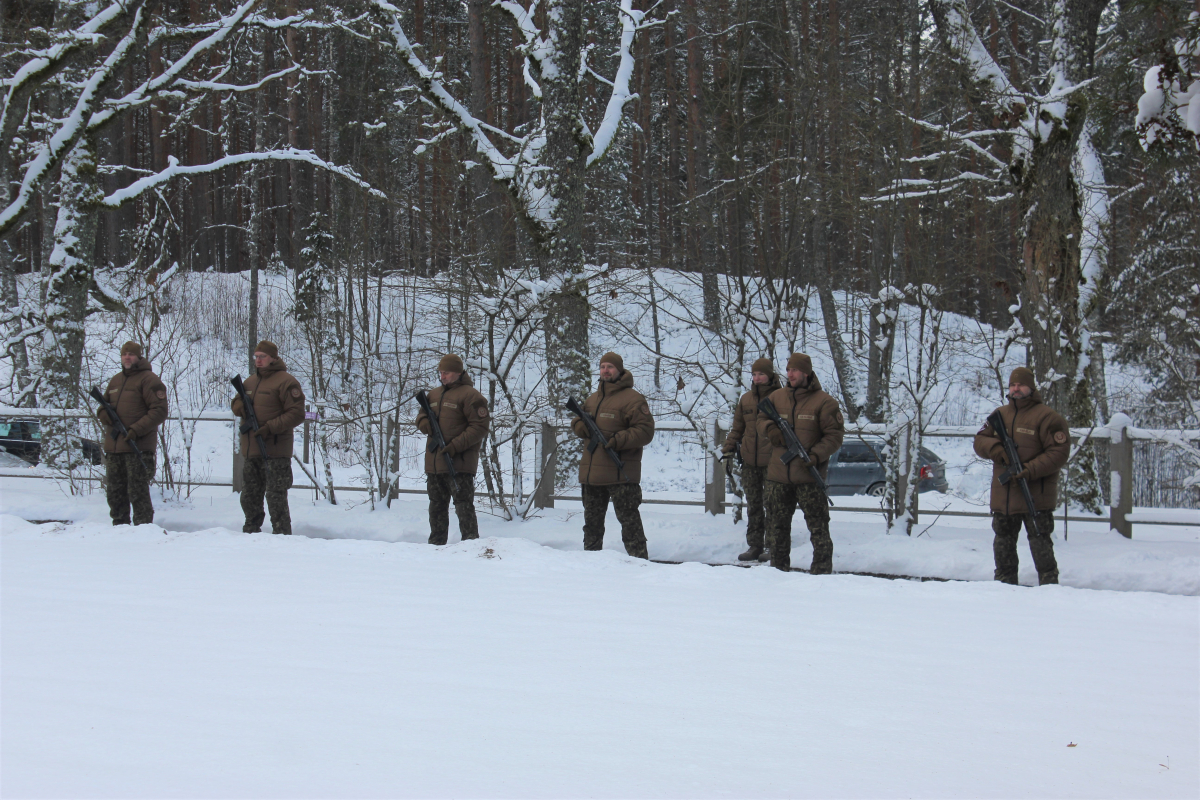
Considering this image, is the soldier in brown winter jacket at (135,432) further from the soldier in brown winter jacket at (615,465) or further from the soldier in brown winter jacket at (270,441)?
the soldier in brown winter jacket at (615,465)

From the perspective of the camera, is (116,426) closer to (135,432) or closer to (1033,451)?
(135,432)

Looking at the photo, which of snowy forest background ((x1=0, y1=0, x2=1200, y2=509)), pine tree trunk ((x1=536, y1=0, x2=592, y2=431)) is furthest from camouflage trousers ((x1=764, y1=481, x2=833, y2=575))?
pine tree trunk ((x1=536, y1=0, x2=592, y2=431))

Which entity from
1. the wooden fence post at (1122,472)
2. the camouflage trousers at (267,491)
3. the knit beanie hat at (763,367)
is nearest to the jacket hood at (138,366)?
the camouflage trousers at (267,491)

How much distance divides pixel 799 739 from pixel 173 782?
89.0 inches

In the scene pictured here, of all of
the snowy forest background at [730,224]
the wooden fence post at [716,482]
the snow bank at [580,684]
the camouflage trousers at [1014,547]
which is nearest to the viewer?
the snow bank at [580,684]

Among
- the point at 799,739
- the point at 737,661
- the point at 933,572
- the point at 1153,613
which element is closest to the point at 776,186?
the point at 933,572

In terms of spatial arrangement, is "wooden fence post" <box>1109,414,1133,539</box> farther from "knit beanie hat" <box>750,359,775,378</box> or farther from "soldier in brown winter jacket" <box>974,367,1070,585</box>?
"knit beanie hat" <box>750,359,775,378</box>

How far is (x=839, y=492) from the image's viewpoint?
14.2 m

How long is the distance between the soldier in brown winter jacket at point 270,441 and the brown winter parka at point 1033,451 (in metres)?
5.89

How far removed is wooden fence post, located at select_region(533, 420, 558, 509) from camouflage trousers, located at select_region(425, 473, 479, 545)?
137cm

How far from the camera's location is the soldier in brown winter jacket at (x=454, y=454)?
316 inches

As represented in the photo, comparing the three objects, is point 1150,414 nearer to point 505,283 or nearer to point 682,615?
point 505,283

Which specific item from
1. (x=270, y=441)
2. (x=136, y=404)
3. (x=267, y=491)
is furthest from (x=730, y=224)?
(x=136, y=404)

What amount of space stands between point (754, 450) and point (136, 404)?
5990 mm
